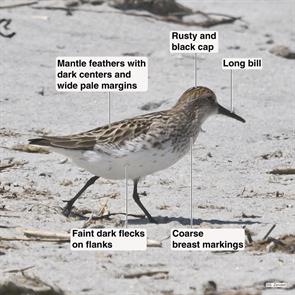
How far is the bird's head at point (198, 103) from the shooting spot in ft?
29.1

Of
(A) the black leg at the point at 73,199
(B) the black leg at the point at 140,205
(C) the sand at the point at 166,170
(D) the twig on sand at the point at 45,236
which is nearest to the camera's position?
(C) the sand at the point at 166,170

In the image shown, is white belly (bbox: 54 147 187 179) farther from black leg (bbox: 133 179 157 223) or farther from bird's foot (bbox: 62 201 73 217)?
bird's foot (bbox: 62 201 73 217)

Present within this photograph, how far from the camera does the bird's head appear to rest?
8867 millimetres

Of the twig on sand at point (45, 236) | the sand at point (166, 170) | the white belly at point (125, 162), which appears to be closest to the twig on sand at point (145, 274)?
the sand at point (166, 170)

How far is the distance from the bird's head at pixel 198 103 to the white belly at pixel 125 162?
669 millimetres

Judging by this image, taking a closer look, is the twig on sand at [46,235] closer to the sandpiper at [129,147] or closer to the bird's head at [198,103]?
the sandpiper at [129,147]

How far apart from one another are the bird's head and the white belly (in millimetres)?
669

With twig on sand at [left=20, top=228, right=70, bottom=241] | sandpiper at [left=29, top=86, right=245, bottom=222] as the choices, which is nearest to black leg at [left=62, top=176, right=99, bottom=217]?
sandpiper at [left=29, top=86, right=245, bottom=222]

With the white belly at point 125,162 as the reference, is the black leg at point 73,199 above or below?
below

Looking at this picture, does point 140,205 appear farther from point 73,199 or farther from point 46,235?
point 46,235

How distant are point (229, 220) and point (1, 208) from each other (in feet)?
5.45

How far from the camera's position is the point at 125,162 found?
8.16 meters

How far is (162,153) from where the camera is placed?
8227 millimetres

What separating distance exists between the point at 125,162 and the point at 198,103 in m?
1.08
